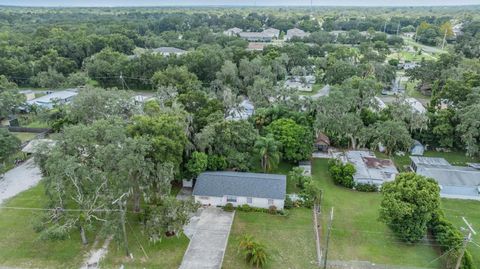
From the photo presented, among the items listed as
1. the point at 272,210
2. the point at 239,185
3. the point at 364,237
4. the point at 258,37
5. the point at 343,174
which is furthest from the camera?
the point at 258,37

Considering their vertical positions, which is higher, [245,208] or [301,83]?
[245,208]

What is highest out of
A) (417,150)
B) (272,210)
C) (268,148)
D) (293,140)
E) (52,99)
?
(268,148)

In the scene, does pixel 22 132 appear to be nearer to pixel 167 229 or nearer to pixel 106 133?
pixel 106 133

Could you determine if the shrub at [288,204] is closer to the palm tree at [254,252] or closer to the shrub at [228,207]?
the shrub at [228,207]

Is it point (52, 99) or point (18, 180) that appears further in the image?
point (52, 99)

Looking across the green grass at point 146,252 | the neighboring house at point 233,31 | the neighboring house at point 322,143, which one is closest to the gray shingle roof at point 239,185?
the green grass at point 146,252

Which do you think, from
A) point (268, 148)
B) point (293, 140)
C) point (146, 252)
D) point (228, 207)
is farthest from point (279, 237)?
point (293, 140)

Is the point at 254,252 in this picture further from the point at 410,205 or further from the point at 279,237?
the point at 410,205
